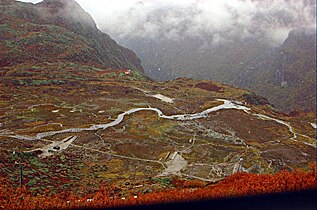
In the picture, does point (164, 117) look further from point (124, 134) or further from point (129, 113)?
point (124, 134)

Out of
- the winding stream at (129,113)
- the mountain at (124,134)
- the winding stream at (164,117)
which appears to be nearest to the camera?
the mountain at (124,134)

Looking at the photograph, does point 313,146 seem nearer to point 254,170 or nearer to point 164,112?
point 254,170

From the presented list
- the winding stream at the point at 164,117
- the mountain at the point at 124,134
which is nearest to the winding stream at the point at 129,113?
the winding stream at the point at 164,117

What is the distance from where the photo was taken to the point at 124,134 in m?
75.9

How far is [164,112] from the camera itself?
107000mm

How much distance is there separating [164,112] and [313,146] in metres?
47.4

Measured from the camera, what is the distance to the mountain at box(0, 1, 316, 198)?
1773 inches

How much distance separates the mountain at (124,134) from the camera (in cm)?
4503

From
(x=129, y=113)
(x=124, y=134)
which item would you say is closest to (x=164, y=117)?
(x=129, y=113)

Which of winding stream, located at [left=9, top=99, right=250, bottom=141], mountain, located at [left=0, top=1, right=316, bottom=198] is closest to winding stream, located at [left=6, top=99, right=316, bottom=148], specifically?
winding stream, located at [left=9, top=99, right=250, bottom=141]

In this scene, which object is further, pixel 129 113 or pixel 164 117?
pixel 129 113

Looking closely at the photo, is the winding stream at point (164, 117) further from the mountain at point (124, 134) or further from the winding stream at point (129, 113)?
the mountain at point (124, 134)

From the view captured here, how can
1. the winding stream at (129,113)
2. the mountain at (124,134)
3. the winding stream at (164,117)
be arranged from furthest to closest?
the winding stream at (164,117), the winding stream at (129,113), the mountain at (124,134)

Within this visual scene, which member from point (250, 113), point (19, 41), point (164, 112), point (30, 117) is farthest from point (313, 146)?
point (19, 41)
